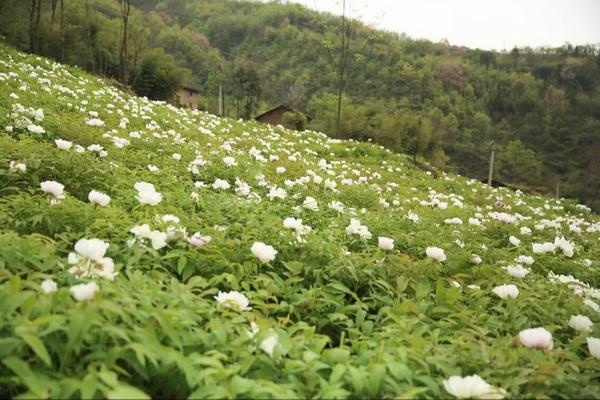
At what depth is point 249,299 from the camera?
212cm

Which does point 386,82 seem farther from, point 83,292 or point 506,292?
point 83,292

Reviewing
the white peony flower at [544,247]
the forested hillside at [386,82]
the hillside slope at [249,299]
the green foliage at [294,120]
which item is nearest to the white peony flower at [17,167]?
the hillside slope at [249,299]

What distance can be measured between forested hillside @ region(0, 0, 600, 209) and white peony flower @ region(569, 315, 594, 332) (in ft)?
94.5

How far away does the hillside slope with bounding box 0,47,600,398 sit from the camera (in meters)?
1.33

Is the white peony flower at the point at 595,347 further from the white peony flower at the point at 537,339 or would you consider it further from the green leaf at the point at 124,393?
the green leaf at the point at 124,393

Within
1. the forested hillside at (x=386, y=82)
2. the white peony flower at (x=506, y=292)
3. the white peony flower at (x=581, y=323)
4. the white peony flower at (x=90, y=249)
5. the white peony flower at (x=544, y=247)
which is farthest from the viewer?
the forested hillside at (x=386, y=82)

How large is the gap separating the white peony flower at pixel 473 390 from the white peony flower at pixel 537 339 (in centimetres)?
41

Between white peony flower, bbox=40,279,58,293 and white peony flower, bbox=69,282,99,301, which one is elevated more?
white peony flower, bbox=69,282,99,301

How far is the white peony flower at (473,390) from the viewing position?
1.39 meters

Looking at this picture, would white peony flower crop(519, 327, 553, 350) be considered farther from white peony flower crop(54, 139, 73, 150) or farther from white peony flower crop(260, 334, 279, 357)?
white peony flower crop(54, 139, 73, 150)

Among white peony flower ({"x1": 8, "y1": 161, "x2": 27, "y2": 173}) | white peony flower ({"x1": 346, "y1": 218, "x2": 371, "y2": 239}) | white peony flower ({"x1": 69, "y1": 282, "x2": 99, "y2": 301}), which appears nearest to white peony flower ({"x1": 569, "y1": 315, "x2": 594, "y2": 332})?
white peony flower ({"x1": 346, "y1": 218, "x2": 371, "y2": 239})

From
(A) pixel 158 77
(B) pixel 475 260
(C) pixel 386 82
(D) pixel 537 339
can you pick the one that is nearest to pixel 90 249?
(D) pixel 537 339

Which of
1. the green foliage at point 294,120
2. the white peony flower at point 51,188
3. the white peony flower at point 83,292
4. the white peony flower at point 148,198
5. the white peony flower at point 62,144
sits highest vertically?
the green foliage at point 294,120

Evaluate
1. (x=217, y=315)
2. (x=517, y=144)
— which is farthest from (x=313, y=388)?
(x=517, y=144)
